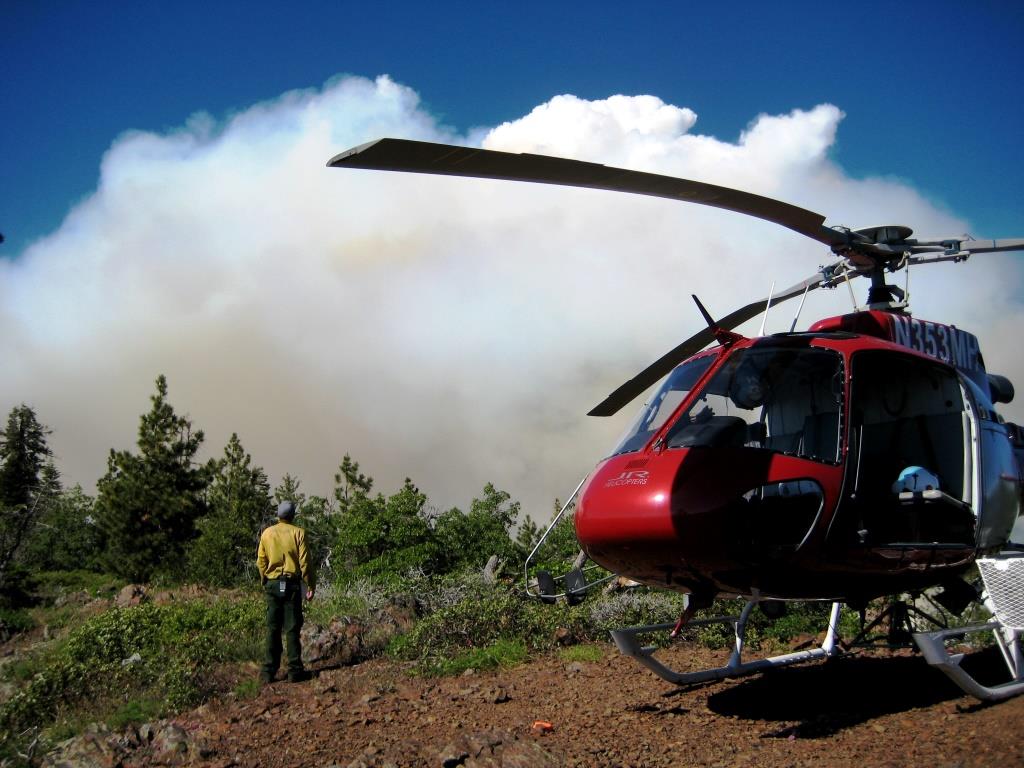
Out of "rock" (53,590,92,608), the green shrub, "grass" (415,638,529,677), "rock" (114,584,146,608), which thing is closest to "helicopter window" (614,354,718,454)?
"grass" (415,638,529,677)

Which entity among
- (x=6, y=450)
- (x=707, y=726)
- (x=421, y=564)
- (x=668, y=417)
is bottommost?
(x=707, y=726)

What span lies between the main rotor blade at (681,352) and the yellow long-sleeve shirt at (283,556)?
346 centimetres

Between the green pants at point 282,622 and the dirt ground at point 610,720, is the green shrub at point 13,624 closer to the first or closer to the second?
the green pants at point 282,622

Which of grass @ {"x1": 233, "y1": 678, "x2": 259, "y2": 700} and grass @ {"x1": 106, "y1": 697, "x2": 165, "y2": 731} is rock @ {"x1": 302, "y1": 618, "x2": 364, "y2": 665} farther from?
grass @ {"x1": 106, "y1": 697, "x2": 165, "y2": 731}

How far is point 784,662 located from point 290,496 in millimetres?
27089

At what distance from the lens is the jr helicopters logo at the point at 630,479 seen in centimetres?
575

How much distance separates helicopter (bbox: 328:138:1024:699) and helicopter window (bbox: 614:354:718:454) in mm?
20

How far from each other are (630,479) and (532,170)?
95.3 inches

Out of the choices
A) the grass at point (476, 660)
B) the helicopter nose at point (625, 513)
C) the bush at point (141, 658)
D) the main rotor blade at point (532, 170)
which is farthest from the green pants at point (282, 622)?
the main rotor blade at point (532, 170)

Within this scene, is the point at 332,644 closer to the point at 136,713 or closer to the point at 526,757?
the point at 136,713

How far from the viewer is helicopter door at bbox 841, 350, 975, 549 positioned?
626cm

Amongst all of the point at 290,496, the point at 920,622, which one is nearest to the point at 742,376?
the point at 920,622

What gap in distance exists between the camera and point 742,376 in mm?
6434

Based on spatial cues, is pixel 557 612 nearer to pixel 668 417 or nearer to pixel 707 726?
pixel 707 726
